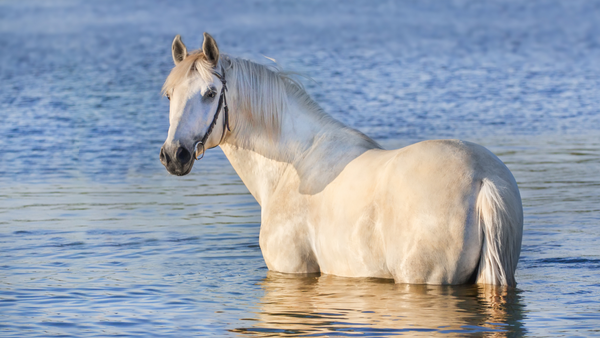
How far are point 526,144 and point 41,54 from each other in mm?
25245

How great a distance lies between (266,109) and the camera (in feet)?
19.6

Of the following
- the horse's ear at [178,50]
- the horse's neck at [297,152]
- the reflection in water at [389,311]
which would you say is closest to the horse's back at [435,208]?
the reflection in water at [389,311]

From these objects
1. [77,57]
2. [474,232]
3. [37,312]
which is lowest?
[37,312]

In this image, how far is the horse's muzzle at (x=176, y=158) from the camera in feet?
17.8

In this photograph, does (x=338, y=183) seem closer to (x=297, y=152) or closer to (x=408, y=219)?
(x=297, y=152)

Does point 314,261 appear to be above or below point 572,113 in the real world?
below

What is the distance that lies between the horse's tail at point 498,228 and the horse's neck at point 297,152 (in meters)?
1.20

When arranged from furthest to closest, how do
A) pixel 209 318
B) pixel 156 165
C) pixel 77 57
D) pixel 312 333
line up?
pixel 77 57 < pixel 156 165 < pixel 209 318 < pixel 312 333

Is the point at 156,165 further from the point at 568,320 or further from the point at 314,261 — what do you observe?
the point at 568,320

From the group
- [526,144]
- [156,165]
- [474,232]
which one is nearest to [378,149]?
[474,232]

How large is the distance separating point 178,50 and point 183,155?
0.83m

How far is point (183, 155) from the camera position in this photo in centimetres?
547

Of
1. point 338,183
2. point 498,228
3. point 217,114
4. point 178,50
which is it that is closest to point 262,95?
point 217,114

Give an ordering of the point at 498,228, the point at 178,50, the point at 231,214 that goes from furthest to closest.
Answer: the point at 231,214, the point at 178,50, the point at 498,228
